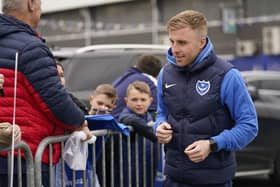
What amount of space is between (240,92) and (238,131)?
0.23 m

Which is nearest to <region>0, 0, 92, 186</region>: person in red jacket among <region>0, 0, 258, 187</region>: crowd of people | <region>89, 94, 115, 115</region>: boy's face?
<region>0, 0, 258, 187</region>: crowd of people

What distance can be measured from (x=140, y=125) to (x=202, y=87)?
1.44 metres

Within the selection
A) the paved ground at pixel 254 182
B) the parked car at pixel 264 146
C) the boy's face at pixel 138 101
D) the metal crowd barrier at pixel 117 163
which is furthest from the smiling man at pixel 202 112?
the paved ground at pixel 254 182

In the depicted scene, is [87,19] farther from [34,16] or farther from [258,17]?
[34,16]

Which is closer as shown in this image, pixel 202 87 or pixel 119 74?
pixel 202 87

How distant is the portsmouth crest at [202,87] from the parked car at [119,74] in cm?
441

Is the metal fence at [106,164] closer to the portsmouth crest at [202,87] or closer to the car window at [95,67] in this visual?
the portsmouth crest at [202,87]

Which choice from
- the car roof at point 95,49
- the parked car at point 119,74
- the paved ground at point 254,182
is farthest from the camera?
the paved ground at point 254,182

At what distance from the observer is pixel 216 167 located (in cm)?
403

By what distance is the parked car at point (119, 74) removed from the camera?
8500 millimetres

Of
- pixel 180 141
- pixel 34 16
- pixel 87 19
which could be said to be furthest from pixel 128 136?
pixel 87 19

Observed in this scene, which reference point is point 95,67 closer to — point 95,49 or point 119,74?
point 119,74

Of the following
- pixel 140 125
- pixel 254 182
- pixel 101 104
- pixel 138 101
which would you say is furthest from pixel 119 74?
pixel 140 125

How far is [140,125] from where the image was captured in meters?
5.36
